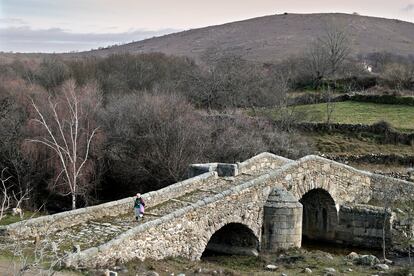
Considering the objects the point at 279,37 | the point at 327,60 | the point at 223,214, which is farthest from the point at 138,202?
the point at 279,37

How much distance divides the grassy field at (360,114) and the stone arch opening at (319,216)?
493 inches

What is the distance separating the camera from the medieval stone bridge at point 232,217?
14.1 meters

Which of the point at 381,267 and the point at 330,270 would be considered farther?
the point at 381,267

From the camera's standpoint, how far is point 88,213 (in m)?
15.8

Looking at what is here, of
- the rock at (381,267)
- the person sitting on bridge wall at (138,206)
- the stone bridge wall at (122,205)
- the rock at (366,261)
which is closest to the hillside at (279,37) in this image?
the stone bridge wall at (122,205)

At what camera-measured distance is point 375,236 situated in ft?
76.8

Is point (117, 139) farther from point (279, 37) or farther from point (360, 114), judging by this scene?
point (279, 37)

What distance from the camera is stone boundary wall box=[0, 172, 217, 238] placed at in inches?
555

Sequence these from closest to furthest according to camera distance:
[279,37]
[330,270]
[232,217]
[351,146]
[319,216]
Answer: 1. [330,270]
2. [232,217]
3. [319,216]
4. [351,146]
5. [279,37]

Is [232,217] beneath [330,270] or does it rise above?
above

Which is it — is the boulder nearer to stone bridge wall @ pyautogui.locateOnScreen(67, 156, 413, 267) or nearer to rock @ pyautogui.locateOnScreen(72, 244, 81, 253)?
stone bridge wall @ pyautogui.locateOnScreen(67, 156, 413, 267)

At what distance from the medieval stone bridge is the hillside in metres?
57.3

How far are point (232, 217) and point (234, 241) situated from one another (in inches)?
94.3

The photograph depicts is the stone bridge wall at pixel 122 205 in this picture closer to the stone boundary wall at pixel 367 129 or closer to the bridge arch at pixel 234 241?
the bridge arch at pixel 234 241
